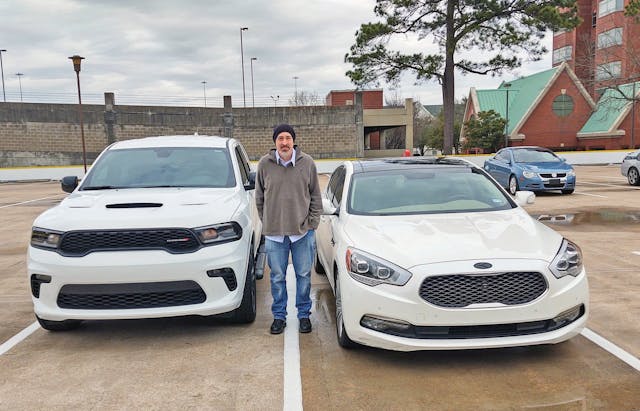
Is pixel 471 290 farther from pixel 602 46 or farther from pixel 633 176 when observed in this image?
pixel 602 46

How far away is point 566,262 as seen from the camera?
12.4ft

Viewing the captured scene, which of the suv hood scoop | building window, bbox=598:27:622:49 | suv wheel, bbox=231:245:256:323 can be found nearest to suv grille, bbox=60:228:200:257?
the suv hood scoop

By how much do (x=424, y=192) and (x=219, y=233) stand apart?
2021mm

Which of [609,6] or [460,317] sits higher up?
[609,6]

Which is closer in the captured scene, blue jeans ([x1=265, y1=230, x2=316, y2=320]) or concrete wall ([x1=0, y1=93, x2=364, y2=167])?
blue jeans ([x1=265, y1=230, x2=316, y2=320])

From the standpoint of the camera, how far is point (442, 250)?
372 centimetres

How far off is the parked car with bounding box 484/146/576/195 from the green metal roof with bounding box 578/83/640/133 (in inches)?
1224

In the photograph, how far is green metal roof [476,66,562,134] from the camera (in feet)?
152

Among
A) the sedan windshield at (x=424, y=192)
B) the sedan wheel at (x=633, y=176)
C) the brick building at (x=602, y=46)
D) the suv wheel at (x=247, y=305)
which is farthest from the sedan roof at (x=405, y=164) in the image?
the brick building at (x=602, y=46)

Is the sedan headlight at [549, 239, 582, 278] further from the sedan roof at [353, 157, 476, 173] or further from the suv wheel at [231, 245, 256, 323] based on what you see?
the suv wheel at [231, 245, 256, 323]

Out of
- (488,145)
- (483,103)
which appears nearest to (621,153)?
(488,145)

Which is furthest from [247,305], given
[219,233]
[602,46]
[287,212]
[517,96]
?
[602,46]

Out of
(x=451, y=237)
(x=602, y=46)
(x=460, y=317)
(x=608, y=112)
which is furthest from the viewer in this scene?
(x=602, y=46)

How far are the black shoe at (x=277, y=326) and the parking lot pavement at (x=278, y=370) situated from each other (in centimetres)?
8
